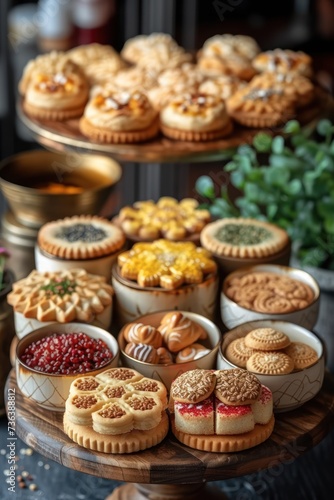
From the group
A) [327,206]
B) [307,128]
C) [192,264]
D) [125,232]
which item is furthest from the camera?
[307,128]

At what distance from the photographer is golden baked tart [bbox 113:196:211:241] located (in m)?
2.18

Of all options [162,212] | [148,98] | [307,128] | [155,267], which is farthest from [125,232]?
[307,128]

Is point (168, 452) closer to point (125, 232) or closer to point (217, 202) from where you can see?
point (125, 232)

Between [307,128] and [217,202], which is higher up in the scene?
[307,128]

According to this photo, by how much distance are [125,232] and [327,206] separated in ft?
1.95

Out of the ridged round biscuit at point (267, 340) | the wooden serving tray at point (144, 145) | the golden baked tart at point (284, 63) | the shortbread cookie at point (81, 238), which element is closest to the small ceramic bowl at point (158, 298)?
the shortbread cookie at point (81, 238)

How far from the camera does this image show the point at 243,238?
2.12 metres

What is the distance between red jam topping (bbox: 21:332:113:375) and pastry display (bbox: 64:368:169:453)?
0.08 metres

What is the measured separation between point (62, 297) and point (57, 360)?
22cm

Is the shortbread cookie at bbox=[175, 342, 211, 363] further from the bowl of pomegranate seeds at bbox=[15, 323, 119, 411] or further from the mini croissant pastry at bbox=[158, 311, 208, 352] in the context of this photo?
the bowl of pomegranate seeds at bbox=[15, 323, 119, 411]

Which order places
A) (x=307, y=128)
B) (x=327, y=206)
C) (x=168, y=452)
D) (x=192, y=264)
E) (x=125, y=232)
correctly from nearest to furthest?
1. (x=168, y=452)
2. (x=192, y=264)
3. (x=125, y=232)
4. (x=327, y=206)
5. (x=307, y=128)

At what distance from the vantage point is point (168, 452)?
152 centimetres

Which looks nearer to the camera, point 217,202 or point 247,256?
point 247,256

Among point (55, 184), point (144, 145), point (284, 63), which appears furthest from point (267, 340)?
point (284, 63)
